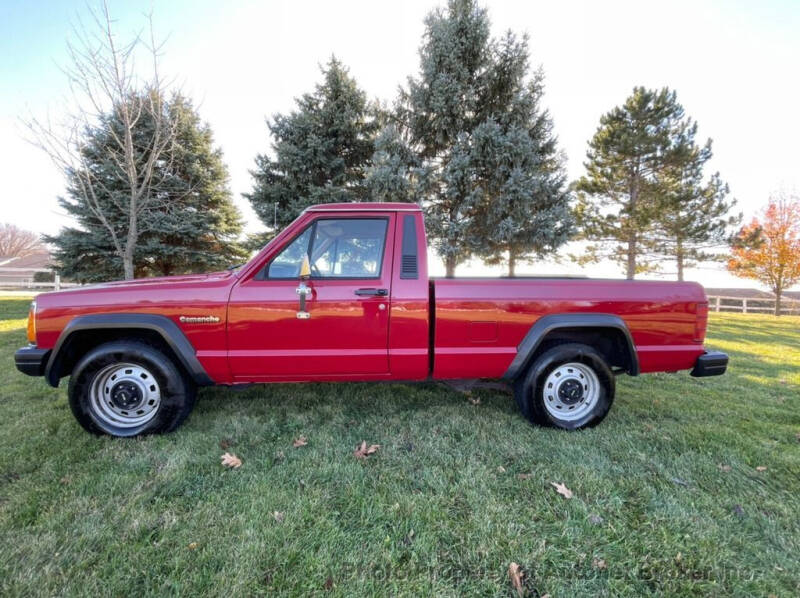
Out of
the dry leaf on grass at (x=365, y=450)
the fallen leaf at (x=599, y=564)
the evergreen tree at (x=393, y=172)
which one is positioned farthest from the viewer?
the evergreen tree at (x=393, y=172)

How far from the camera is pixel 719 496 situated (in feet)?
6.95

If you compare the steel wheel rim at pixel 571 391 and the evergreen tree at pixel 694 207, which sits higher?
the evergreen tree at pixel 694 207

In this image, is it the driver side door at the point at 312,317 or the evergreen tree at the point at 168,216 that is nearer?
the driver side door at the point at 312,317

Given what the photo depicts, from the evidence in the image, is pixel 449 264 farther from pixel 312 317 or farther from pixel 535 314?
pixel 312 317

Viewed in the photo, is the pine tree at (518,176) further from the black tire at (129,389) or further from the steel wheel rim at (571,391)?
the black tire at (129,389)

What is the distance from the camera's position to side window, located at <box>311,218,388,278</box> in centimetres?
288

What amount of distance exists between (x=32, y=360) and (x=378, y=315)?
9.28ft

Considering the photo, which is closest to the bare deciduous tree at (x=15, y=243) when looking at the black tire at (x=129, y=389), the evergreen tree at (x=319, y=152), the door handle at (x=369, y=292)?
the evergreen tree at (x=319, y=152)

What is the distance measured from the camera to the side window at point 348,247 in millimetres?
2881

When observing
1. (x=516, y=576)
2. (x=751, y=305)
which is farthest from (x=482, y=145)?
(x=751, y=305)

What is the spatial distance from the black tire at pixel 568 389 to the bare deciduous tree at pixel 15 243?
7205 centimetres

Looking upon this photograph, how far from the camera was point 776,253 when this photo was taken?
1756cm

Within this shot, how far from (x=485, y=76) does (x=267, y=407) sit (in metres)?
10.9

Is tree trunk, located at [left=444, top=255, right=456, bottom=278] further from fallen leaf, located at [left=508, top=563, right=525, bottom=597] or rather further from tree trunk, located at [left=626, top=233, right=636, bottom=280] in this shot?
tree trunk, located at [left=626, top=233, right=636, bottom=280]
